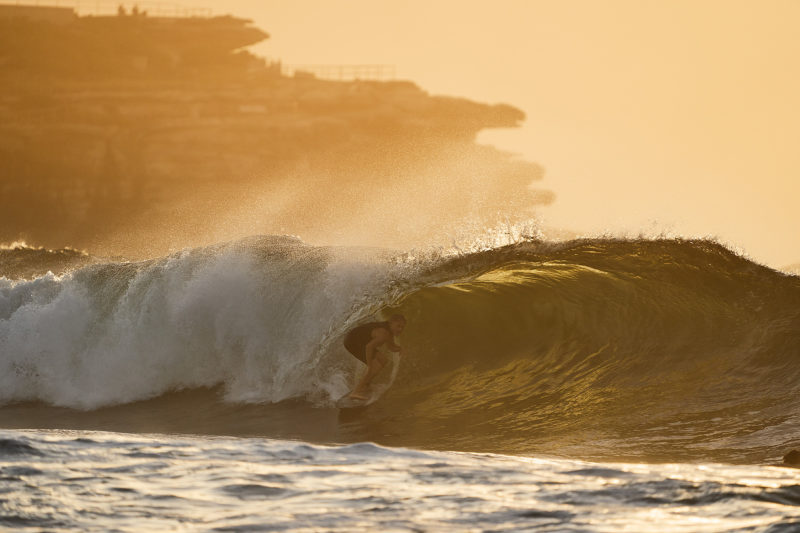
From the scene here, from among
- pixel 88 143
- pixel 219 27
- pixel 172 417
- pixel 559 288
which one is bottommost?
pixel 172 417

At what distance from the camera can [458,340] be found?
539 inches

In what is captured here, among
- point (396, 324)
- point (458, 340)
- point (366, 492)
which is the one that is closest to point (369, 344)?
point (396, 324)

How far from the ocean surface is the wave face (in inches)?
1.4

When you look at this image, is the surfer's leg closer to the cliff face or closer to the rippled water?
the rippled water

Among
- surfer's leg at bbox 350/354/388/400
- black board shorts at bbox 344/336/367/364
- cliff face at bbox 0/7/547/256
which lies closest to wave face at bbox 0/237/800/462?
surfer's leg at bbox 350/354/388/400

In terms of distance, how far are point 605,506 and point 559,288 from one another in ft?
26.8

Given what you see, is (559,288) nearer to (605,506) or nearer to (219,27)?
(605,506)

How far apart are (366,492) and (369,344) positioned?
524 centimetres

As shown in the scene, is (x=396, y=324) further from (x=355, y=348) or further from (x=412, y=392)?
(x=412, y=392)

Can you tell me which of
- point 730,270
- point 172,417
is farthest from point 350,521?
point 730,270

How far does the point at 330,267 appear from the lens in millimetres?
14289

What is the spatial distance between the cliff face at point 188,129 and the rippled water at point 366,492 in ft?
288

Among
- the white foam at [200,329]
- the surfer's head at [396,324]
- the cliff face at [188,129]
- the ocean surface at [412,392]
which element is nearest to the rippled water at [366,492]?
the ocean surface at [412,392]

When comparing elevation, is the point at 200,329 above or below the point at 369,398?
above
